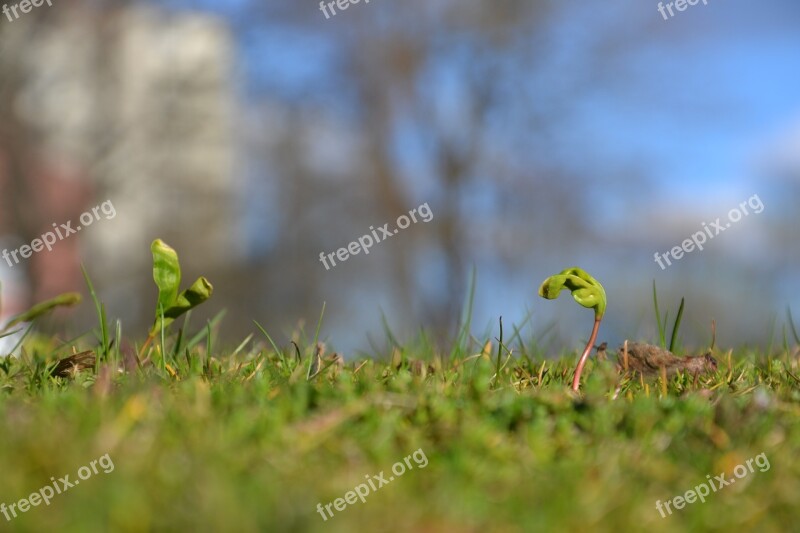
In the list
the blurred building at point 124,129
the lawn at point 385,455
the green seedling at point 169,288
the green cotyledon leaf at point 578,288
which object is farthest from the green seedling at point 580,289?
the blurred building at point 124,129

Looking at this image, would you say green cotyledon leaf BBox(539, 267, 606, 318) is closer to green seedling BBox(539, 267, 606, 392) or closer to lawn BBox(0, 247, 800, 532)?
green seedling BBox(539, 267, 606, 392)

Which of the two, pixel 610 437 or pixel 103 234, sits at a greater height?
pixel 610 437

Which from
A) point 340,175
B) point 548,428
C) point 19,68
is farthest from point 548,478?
point 340,175

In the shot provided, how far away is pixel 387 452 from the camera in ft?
5.92

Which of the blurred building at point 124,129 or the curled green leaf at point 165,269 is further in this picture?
the blurred building at point 124,129

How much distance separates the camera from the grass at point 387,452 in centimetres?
145

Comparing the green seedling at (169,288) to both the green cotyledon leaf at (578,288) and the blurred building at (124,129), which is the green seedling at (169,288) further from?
the blurred building at (124,129)

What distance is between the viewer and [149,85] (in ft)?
58.4

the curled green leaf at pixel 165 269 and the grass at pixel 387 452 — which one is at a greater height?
the curled green leaf at pixel 165 269

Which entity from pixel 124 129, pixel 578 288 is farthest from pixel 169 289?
pixel 124 129

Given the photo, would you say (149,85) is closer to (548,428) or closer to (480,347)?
(480,347)

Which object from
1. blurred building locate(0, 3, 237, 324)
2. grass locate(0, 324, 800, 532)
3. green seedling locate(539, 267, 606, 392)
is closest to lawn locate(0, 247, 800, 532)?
grass locate(0, 324, 800, 532)

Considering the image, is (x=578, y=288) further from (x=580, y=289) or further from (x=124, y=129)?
(x=124, y=129)

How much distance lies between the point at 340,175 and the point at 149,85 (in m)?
4.51
